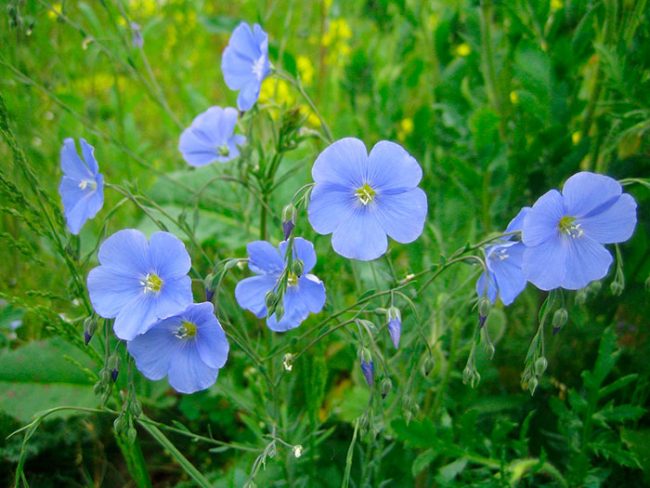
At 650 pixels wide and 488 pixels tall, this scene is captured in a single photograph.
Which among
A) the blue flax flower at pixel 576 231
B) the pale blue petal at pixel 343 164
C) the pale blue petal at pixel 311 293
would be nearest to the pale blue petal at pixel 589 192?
the blue flax flower at pixel 576 231

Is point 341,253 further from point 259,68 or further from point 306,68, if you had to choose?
point 306,68

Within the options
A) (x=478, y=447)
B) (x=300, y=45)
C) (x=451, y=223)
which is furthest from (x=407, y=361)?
(x=300, y=45)

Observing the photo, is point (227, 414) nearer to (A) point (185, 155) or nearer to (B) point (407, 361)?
(B) point (407, 361)

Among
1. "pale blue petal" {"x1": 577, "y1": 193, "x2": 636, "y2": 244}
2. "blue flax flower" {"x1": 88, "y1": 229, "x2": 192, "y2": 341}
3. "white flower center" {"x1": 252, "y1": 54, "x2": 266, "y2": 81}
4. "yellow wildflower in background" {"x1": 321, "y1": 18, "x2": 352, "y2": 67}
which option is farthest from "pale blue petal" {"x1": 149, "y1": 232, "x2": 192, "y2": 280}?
"yellow wildflower in background" {"x1": 321, "y1": 18, "x2": 352, "y2": 67}

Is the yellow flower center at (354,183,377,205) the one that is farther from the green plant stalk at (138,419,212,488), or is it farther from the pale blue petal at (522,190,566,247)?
the green plant stalk at (138,419,212,488)

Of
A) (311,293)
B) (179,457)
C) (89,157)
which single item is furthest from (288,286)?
(89,157)

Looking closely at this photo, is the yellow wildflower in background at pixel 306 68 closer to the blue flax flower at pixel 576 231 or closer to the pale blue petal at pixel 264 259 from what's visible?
the pale blue petal at pixel 264 259
